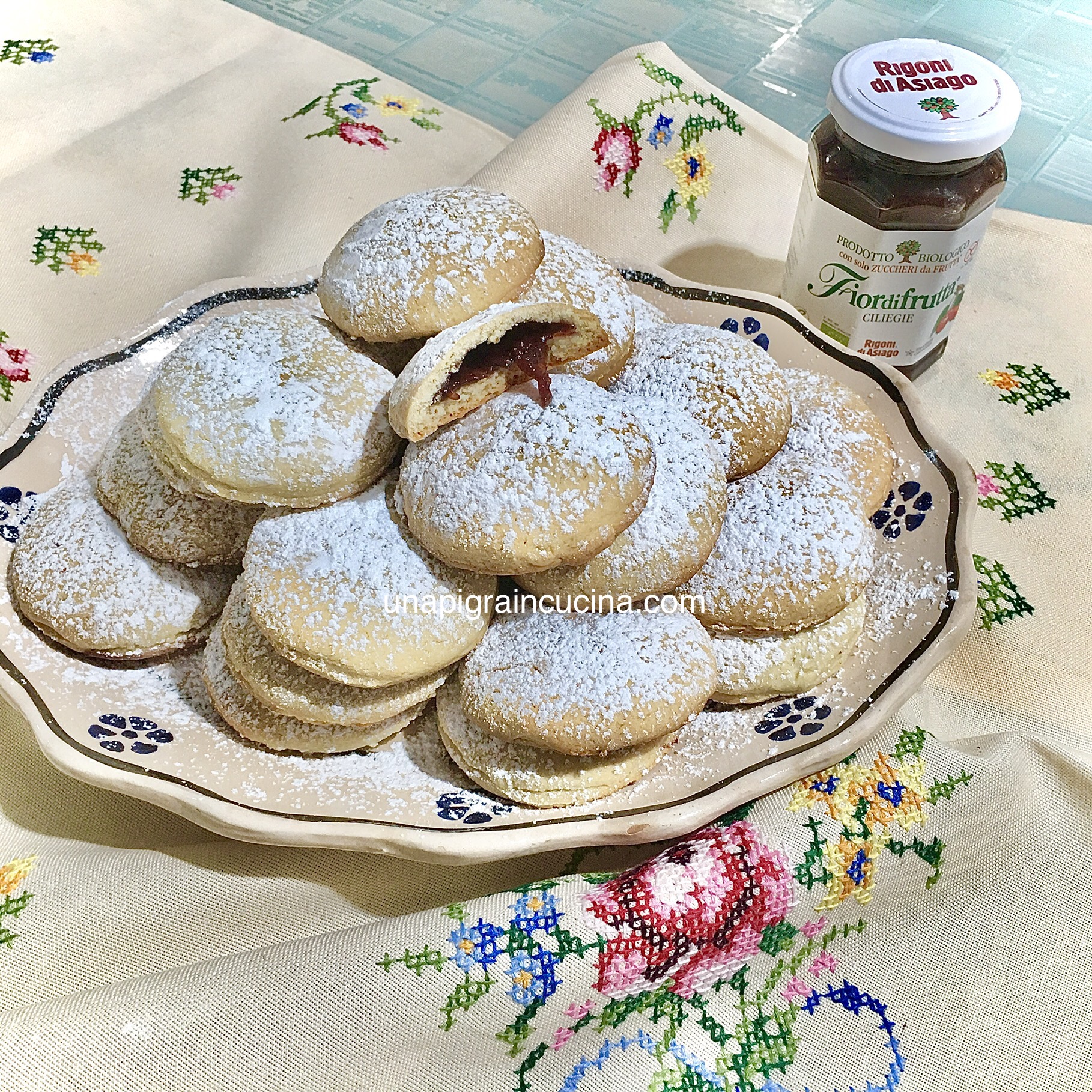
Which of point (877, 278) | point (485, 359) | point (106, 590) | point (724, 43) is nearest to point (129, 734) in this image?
point (106, 590)

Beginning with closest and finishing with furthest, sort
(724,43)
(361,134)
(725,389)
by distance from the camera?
(725,389), (361,134), (724,43)

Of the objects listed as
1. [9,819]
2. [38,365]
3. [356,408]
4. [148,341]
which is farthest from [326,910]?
[38,365]

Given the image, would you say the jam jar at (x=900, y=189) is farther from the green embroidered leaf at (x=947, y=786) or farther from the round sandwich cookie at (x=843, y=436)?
the green embroidered leaf at (x=947, y=786)

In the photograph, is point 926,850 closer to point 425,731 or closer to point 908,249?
point 425,731

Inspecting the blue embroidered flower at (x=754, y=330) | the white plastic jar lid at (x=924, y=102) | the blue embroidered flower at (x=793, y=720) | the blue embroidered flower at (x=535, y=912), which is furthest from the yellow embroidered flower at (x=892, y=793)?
the white plastic jar lid at (x=924, y=102)

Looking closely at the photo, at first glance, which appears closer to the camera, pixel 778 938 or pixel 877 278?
pixel 778 938
